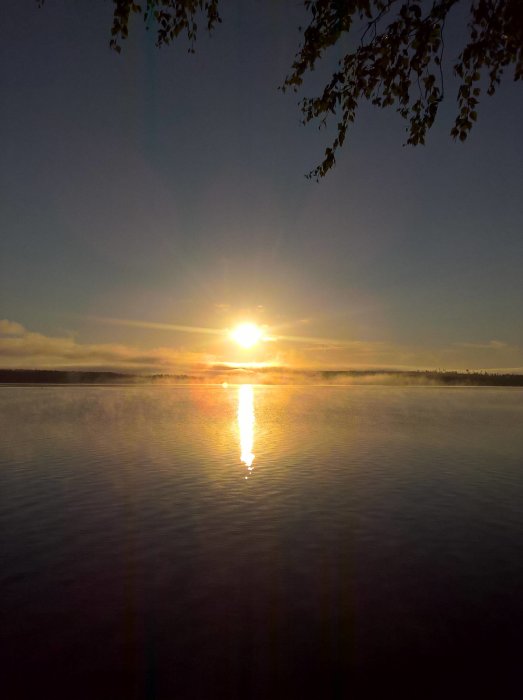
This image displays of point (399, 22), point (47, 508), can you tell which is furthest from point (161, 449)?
point (399, 22)

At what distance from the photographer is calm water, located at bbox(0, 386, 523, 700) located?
21.2 feet

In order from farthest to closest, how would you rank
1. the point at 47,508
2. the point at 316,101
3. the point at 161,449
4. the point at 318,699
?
the point at 161,449, the point at 47,508, the point at 316,101, the point at 318,699

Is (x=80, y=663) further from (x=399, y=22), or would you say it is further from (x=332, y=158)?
(x=399, y=22)

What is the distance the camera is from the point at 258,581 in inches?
369

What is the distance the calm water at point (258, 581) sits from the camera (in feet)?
21.2

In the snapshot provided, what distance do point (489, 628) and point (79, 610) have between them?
21.1 feet

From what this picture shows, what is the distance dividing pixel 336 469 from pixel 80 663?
15605mm

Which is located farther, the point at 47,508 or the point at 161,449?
the point at 161,449

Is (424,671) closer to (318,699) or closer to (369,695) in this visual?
(369,695)

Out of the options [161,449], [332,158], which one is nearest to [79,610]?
[332,158]

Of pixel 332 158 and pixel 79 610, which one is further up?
pixel 332 158

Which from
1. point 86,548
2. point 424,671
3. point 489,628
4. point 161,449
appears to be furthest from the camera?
point 161,449

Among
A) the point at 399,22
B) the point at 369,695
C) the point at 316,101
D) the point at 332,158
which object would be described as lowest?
the point at 369,695

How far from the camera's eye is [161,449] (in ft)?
86.5
